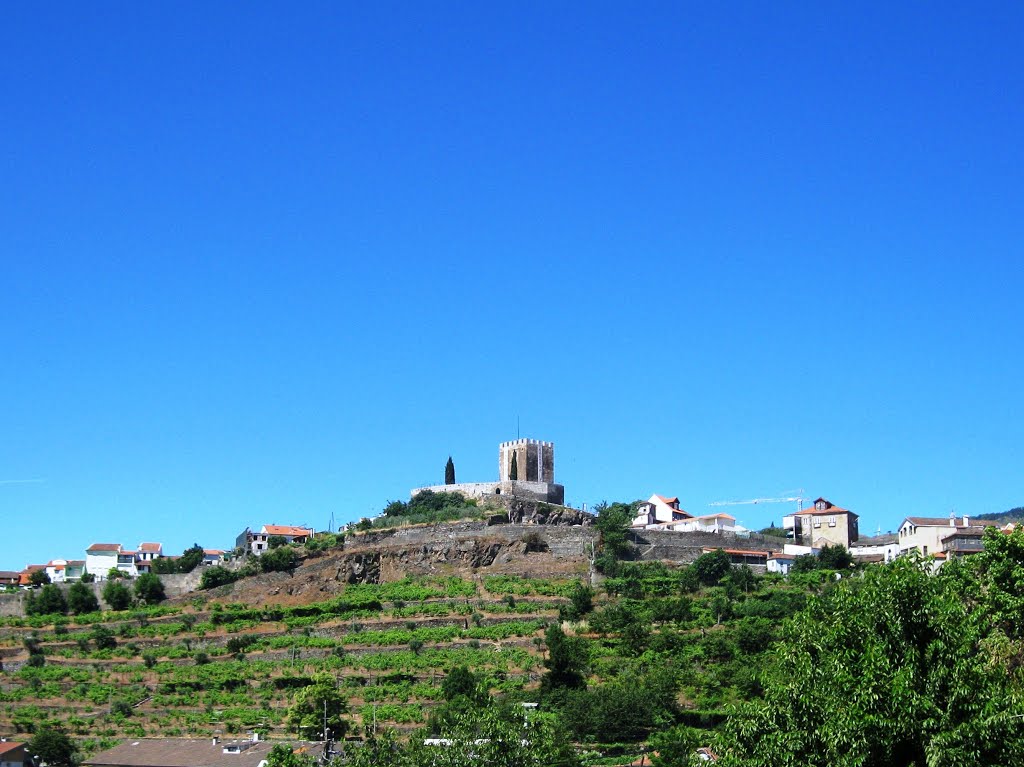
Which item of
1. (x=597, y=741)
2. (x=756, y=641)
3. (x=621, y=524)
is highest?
(x=621, y=524)

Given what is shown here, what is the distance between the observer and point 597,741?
49.1 meters

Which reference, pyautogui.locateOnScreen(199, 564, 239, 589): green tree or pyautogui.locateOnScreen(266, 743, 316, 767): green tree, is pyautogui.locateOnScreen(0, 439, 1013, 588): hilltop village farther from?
pyautogui.locateOnScreen(266, 743, 316, 767): green tree

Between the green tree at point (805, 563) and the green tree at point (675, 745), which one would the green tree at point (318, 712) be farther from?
the green tree at point (805, 563)

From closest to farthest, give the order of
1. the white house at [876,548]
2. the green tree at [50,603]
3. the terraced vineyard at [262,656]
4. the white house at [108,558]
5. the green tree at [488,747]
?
the green tree at [488,747] → the terraced vineyard at [262,656] → the white house at [876,548] → the green tree at [50,603] → the white house at [108,558]

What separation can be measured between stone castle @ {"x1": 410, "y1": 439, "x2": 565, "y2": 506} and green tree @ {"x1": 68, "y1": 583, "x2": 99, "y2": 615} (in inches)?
784

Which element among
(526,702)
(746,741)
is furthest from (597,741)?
(746,741)

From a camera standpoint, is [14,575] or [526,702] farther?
[14,575]

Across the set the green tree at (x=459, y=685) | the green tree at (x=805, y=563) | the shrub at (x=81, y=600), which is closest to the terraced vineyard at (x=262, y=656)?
the green tree at (x=459, y=685)

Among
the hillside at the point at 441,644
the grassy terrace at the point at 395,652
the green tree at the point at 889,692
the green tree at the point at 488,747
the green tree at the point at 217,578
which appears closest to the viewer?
the green tree at the point at 889,692

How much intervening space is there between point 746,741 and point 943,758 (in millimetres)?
3835

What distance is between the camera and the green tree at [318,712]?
5275cm

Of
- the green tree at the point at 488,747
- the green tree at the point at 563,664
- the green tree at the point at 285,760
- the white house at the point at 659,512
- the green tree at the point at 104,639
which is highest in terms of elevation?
the white house at the point at 659,512

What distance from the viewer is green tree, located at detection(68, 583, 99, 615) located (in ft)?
249

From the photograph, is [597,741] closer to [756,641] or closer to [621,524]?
[756,641]
